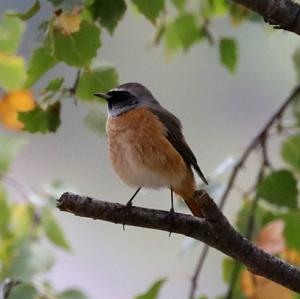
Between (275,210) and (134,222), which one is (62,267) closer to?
(275,210)

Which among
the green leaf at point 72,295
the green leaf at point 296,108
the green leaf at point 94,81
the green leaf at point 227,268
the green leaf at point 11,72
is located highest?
the green leaf at point 94,81

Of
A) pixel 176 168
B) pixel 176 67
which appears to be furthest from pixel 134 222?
pixel 176 67

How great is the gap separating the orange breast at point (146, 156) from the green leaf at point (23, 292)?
227mm

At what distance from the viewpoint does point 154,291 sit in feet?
4.62

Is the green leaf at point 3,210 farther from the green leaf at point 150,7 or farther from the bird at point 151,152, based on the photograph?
the green leaf at point 150,7

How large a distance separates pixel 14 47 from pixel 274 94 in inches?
66.9

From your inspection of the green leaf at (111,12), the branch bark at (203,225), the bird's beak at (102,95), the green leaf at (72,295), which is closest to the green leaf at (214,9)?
the bird's beak at (102,95)

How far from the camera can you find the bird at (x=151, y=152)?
1297 mm

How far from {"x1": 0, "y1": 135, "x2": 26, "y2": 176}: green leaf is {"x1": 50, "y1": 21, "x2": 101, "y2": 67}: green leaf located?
0.47 m

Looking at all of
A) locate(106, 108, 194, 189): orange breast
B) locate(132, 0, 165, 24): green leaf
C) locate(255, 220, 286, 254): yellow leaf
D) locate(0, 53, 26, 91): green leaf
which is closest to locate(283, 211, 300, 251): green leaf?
locate(255, 220, 286, 254): yellow leaf

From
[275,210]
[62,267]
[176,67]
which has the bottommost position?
[62,267]

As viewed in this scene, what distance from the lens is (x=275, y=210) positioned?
4.73 ft

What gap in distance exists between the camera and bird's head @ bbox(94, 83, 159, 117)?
141cm

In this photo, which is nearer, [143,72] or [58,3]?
[58,3]
